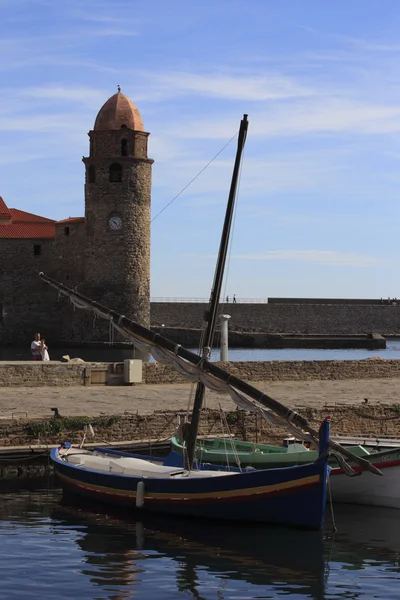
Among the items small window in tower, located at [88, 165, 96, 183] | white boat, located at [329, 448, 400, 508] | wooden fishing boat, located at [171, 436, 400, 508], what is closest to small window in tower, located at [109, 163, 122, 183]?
small window in tower, located at [88, 165, 96, 183]

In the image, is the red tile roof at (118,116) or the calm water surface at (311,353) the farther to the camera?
the calm water surface at (311,353)

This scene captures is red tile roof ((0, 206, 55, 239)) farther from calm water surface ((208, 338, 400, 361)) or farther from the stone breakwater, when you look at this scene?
the stone breakwater

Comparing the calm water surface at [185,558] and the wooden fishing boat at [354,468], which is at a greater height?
the wooden fishing boat at [354,468]

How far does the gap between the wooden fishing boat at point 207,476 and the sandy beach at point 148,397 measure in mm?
2897

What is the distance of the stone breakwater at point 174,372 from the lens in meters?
22.7

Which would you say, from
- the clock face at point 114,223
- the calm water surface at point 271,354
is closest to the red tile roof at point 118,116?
the clock face at point 114,223

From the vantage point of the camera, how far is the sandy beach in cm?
1928

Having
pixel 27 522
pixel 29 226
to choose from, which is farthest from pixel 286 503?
pixel 29 226

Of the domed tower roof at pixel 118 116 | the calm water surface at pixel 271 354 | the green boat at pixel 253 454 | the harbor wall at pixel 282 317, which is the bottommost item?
the green boat at pixel 253 454

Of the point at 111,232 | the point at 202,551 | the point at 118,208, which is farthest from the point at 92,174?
the point at 202,551

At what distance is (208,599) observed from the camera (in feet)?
35.7

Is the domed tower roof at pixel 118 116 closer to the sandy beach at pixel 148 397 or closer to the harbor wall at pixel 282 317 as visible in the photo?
the harbor wall at pixel 282 317

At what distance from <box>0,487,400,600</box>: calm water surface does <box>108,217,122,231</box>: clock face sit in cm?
4346

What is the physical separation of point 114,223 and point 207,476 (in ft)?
147
